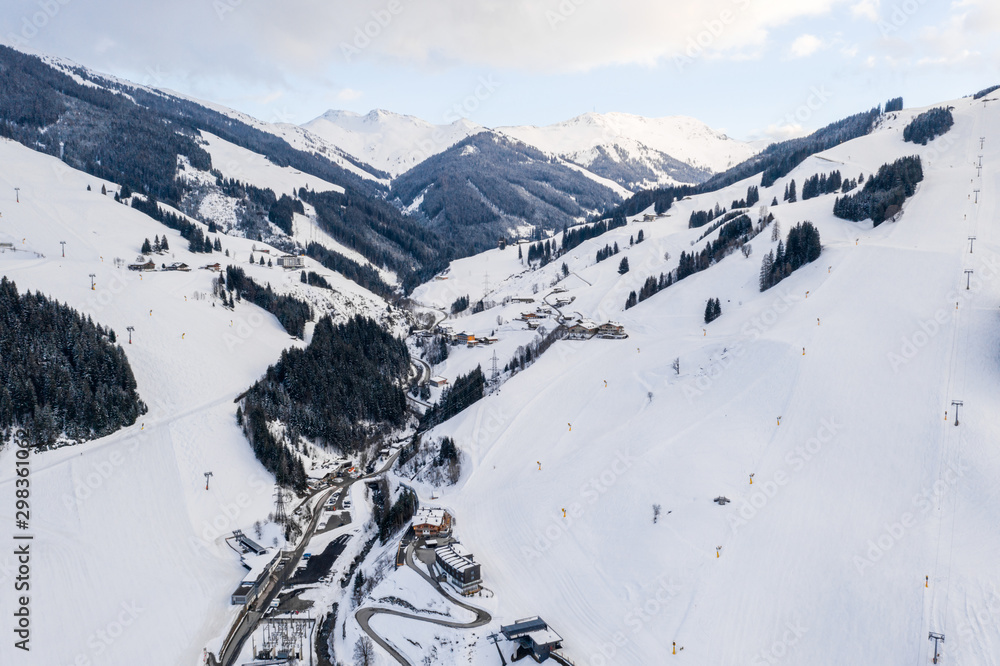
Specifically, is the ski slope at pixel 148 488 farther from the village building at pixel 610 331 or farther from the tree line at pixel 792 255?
the tree line at pixel 792 255

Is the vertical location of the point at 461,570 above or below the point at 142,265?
below

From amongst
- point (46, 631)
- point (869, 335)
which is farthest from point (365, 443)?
point (869, 335)

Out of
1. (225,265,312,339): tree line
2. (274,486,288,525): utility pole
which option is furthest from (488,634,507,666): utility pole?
(225,265,312,339): tree line

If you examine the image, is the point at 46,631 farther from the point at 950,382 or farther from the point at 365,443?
the point at 950,382

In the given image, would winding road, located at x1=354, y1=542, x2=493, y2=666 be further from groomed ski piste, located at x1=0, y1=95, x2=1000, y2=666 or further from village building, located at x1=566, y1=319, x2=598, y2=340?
village building, located at x1=566, y1=319, x2=598, y2=340

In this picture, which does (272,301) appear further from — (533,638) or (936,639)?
(936,639)

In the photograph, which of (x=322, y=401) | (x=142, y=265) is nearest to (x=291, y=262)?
(x=142, y=265)
